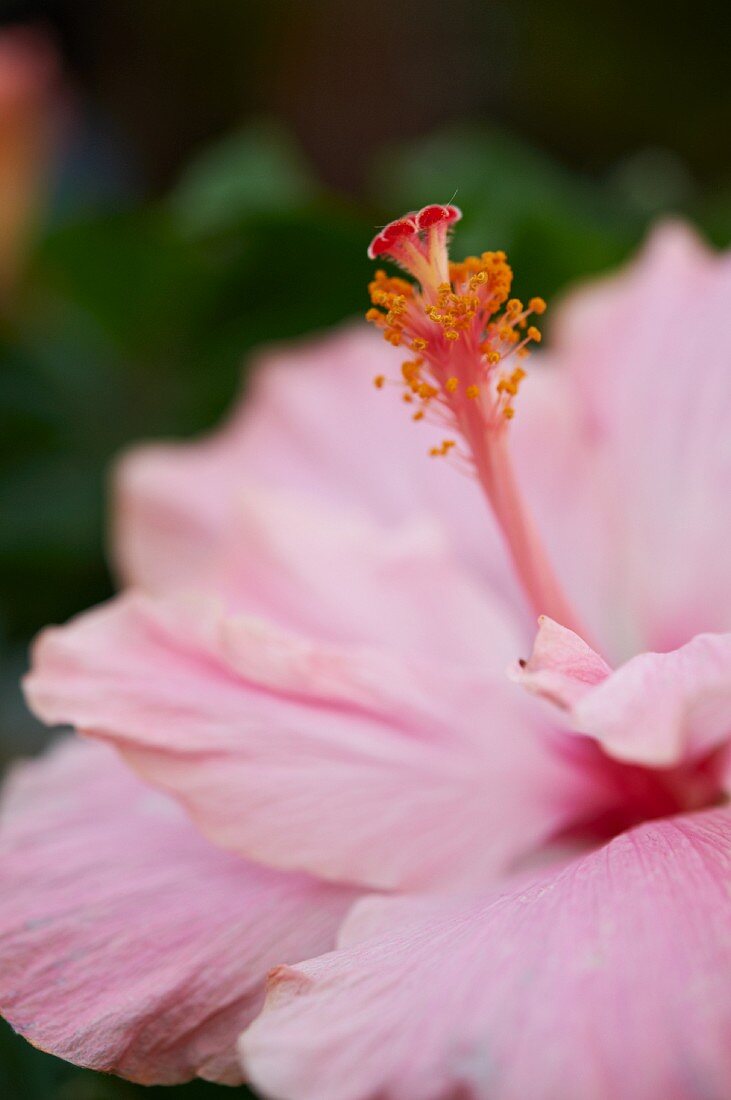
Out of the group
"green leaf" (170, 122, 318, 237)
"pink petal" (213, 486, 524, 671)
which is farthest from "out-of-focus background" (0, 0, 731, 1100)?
"pink petal" (213, 486, 524, 671)

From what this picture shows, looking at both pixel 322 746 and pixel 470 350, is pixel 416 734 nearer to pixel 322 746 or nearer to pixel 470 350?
pixel 322 746

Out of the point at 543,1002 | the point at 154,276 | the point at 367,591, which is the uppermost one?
the point at 154,276

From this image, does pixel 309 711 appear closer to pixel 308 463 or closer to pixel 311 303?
pixel 308 463

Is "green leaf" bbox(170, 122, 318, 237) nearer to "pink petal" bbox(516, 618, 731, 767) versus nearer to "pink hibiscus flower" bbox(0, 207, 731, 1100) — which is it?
"pink hibiscus flower" bbox(0, 207, 731, 1100)

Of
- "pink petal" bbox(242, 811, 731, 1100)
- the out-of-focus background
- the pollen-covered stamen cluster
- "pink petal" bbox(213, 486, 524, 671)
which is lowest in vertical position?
"pink petal" bbox(242, 811, 731, 1100)

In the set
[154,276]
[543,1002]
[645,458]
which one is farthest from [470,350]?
[154,276]

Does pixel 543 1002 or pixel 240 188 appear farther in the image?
pixel 240 188

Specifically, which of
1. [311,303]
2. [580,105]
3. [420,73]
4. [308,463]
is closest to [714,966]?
[308,463]
